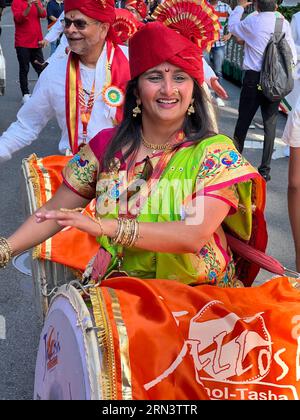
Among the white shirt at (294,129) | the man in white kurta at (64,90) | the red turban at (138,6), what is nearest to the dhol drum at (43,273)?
the man in white kurta at (64,90)

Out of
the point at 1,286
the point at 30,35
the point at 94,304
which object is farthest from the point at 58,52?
the point at 30,35

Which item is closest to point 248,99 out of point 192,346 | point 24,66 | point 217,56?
point 24,66

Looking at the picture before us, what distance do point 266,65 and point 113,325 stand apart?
4.91 metres

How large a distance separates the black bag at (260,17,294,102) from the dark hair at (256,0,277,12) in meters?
0.19

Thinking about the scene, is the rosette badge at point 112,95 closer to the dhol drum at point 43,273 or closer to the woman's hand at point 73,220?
the dhol drum at point 43,273

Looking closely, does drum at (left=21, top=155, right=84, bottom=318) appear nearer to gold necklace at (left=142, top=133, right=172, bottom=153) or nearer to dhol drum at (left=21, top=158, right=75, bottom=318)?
dhol drum at (left=21, top=158, right=75, bottom=318)

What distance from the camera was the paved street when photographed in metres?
3.48

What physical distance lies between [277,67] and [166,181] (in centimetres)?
438

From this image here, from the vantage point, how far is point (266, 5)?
630 centimetres

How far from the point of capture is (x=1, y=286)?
14.3ft

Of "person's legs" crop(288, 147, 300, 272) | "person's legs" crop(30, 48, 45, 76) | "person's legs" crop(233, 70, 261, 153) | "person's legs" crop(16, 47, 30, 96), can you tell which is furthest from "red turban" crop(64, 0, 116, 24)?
"person's legs" crop(30, 48, 45, 76)

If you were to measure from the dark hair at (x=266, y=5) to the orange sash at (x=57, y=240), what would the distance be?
375 centimetres

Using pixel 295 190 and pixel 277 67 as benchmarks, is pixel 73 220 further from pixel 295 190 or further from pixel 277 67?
pixel 277 67
